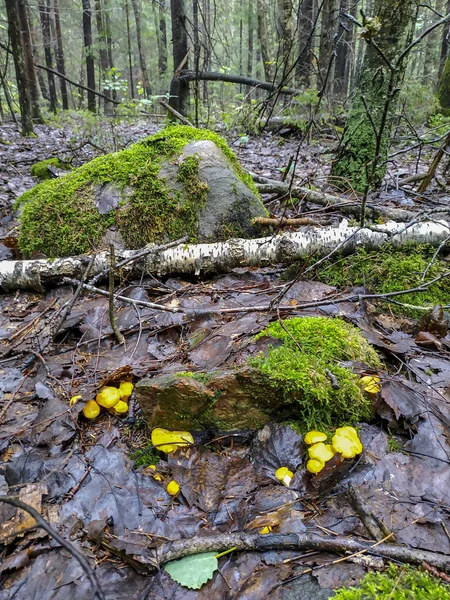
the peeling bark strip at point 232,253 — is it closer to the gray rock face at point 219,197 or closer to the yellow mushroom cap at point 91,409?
the gray rock face at point 219,197

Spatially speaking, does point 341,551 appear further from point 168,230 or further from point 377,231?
point 168,230

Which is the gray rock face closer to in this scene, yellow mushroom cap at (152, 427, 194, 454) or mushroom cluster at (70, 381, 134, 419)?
mushroom cluster at (70, 381, 134, 419)

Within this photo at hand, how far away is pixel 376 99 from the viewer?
518 centimetres

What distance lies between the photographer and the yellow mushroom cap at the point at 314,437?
189 centimetres

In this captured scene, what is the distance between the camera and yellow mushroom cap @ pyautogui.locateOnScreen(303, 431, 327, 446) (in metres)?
1.89

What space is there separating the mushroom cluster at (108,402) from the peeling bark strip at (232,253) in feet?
5.66

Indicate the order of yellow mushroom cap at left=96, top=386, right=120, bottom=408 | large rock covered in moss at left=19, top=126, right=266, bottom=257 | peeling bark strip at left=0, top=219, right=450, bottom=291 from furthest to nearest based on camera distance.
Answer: large rock covered in moss at left=19, top=126, right=266, bottom=257 → peeling bark strip at left=0, top=219, right=450, bottom=291 → yellow mushroom cap at left=96, top=386, right=120, bottom=408

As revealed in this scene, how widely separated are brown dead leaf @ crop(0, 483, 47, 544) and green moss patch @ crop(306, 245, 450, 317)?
2801 millimetres

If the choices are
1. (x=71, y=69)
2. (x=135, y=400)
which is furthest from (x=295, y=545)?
(x=71, y=69)

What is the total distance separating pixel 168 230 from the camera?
4133mm

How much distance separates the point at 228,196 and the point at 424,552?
3599 mm

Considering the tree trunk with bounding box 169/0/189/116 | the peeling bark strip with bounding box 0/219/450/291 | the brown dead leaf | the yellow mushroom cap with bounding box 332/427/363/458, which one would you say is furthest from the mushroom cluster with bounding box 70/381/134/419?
the tree trunk with bounding box 169/0/189/116

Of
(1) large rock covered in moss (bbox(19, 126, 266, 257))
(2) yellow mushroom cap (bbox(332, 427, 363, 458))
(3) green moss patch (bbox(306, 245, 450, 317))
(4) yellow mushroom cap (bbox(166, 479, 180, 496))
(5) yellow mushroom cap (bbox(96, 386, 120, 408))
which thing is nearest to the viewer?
(2) yellow mushroom cap (bbox(332, 427, 363, 458))

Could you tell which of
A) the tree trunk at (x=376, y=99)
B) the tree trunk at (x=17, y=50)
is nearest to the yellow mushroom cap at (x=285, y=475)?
the tree trunk at (x=376, y=99)
